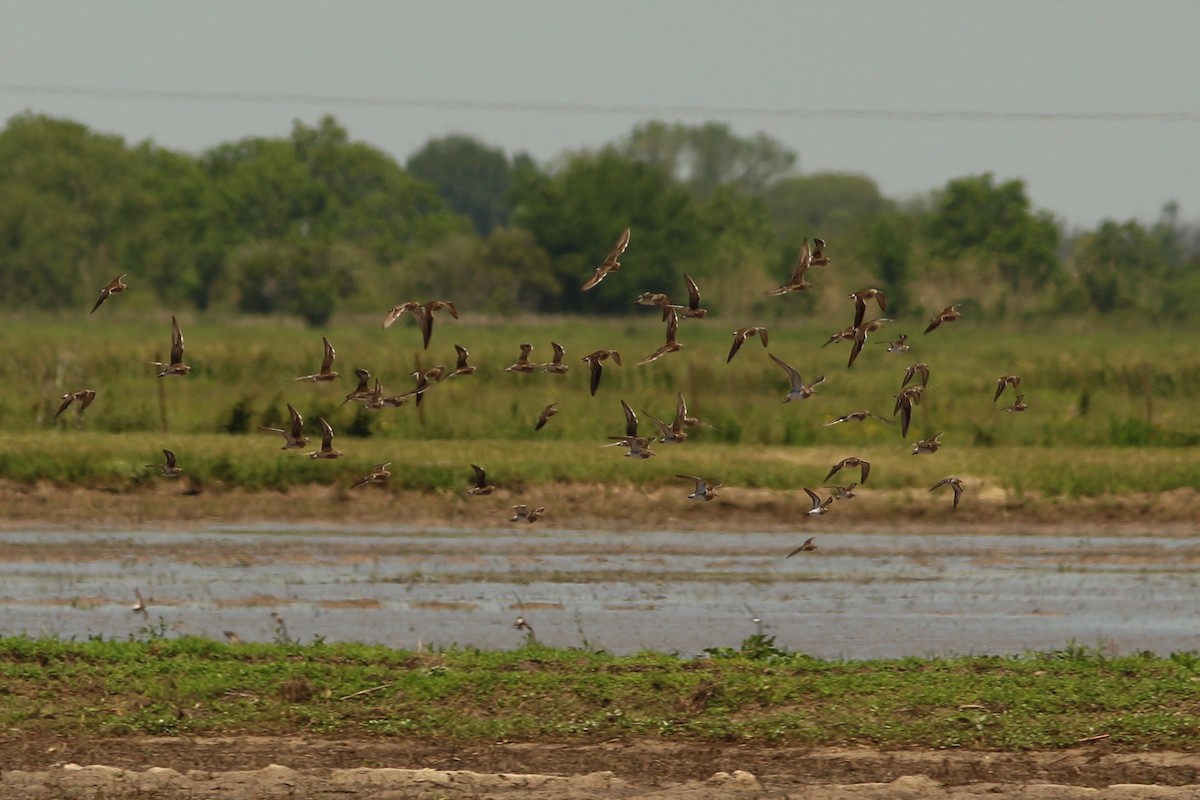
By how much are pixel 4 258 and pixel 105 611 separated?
212 ft

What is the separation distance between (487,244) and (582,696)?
6046 centimetres

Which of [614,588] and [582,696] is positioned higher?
[582,696]

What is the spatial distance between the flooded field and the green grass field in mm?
2656

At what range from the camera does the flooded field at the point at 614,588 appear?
55.4 ft

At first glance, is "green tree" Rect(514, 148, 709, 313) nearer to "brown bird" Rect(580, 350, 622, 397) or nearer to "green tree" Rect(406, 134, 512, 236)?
"brown bird" Rect(580, 350, 622, 397)

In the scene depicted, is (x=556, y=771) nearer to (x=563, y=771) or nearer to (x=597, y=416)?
(x=563, y=771)

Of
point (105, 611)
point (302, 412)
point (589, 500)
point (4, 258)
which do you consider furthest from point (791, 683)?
point (4, 258)

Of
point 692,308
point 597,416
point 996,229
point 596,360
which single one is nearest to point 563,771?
point 692,308

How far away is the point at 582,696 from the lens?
493 inches

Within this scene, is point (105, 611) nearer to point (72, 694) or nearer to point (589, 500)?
point (72, 694)

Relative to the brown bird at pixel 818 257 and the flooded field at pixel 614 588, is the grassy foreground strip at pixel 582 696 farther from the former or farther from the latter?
the brown bird at pixel 818 257

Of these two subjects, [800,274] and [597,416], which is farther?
[597,416]

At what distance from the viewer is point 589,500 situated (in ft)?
90.3

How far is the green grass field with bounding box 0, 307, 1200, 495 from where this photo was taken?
92.4 feet
